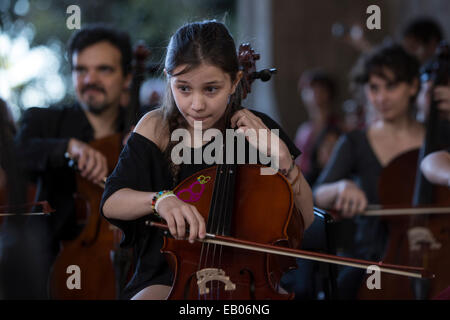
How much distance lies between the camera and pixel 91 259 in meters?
1.64

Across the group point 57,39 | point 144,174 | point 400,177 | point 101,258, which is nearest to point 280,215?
point 144,174

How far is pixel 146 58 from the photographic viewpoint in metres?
1.92

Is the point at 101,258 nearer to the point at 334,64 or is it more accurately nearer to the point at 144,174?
the point at 144,174

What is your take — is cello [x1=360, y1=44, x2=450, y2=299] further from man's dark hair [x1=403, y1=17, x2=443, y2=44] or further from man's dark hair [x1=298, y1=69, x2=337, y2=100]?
man's dark hair [x1=298, y1=69, x2=337, y2=100]

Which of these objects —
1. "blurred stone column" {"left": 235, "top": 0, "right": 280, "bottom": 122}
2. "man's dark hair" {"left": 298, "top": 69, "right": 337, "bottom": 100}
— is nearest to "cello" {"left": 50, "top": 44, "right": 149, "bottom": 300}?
"man's dark hair" {"left": 298, "top": 69, "right": 337, "bottom": 100}

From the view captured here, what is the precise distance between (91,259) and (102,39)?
2.84ft

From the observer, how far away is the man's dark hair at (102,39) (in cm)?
201

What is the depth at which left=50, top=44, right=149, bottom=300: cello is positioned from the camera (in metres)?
1.61

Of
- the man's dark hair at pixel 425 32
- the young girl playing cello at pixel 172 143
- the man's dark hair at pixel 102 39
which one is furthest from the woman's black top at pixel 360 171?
the man's dark hair at pixel 425 32

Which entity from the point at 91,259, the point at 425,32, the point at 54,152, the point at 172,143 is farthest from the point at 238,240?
the point at 425,32

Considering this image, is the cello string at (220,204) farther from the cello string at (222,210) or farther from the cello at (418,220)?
the cello at (418,220)

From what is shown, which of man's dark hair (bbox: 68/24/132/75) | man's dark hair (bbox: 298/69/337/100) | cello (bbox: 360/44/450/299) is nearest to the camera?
cello (bbox: 360/44/450/299)

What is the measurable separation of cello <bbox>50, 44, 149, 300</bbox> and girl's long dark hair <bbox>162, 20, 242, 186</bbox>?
1.20 ft

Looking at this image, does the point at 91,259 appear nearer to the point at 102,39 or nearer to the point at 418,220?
the point at 102,39
